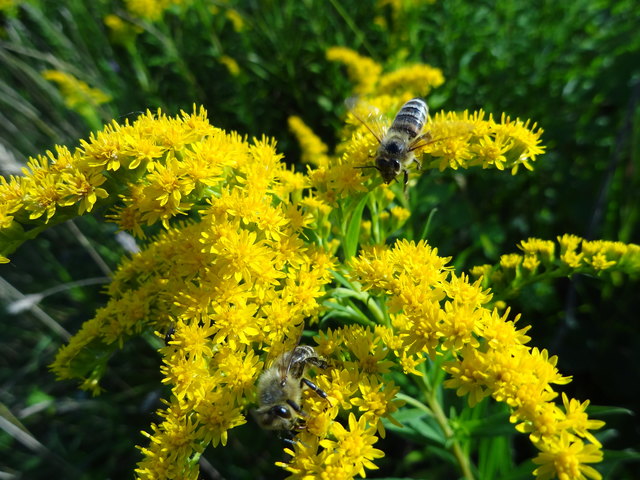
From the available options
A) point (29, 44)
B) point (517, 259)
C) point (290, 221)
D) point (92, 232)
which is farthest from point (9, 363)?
point (517, 259)

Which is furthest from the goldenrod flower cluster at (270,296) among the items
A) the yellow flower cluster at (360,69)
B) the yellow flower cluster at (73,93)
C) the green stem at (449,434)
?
the yellow flower cluster at (73,93)

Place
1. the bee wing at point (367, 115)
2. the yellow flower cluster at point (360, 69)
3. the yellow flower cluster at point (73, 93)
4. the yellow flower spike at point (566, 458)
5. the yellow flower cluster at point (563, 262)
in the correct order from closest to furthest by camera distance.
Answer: the yellow flower spike at point (566, 458), the yellow flower cluster at point (563, 262), the bee wing at point (367, 115), the yellow flower cluster at point (360, 69), the yellow flower cluster at point (73, 93)

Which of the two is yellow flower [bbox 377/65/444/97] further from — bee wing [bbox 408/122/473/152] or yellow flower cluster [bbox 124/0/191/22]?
yellow flower cluster [bbox 124/0/191/22]

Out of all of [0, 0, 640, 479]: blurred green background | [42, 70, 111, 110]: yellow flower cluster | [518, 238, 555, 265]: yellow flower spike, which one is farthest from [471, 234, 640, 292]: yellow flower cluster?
[42, 70, 111, 110]: yellow flower cluster

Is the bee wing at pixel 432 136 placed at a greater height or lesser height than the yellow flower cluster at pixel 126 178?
greater

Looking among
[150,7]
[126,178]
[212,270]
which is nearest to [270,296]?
[212,270]

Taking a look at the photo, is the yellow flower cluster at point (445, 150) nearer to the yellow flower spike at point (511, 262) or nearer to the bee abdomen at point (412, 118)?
the bee abdomen at point (412, 118)
